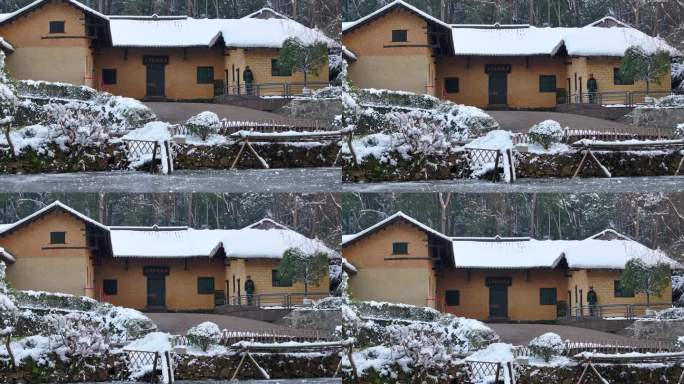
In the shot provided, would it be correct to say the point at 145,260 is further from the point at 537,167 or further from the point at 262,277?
the point at 537,167

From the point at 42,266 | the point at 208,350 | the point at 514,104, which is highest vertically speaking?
the point at 514,104

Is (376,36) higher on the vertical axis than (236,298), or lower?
higher

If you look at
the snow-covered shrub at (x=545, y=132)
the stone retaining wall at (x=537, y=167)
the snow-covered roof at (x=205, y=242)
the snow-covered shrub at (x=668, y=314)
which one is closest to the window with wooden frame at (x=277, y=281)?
the snow-covered roof at (x=205, y=242)

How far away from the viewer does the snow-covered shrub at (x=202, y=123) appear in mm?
13211

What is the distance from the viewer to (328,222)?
1344 cm


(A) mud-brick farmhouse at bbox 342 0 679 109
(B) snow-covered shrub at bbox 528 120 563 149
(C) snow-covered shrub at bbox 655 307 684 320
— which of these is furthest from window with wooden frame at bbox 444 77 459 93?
(C) snow-covered shrub at bbox 655 307 684 320

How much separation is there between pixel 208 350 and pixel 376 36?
12.6 ft

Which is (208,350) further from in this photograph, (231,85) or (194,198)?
(231,85)

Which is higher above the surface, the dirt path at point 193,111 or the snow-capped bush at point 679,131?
the dirt path at point 193,111

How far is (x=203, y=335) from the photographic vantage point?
1341 centimetres

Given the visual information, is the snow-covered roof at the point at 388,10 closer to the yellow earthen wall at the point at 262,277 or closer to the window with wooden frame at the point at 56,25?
the yellow earthen wall at the point at 262,277

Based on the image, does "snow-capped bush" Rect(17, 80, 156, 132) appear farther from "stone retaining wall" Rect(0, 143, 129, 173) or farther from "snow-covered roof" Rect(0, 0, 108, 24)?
"snow-covered roof" Rect(0, 0, 108, 24)

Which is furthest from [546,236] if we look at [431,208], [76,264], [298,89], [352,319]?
[76,264]

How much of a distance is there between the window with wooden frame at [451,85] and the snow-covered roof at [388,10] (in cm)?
55
